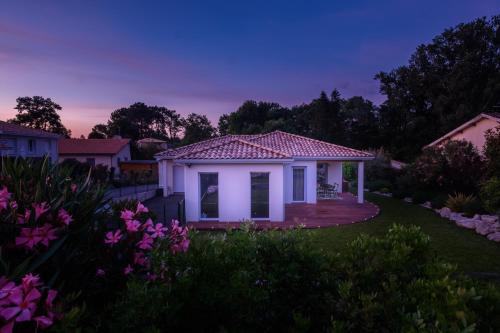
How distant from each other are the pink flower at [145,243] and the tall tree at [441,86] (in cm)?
4487

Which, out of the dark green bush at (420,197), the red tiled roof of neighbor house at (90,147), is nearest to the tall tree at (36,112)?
the red tiled roof of neighbor house at (90,147)

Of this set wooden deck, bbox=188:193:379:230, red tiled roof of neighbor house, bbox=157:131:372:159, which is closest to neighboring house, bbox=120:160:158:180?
red tiled roof of neighbor house, bbox=157:131:372:159

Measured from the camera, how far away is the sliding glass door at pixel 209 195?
17.0m

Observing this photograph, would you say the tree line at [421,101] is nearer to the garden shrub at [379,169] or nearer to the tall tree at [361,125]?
the tall tree at [361,125]

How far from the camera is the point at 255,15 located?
15.3 m

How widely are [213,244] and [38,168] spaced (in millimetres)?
2755

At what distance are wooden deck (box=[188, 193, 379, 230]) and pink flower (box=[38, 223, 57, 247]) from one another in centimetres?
1076

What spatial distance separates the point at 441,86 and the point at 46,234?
50.8 m

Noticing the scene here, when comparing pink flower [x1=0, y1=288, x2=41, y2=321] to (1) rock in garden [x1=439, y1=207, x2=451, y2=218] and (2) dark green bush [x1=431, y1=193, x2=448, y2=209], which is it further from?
(2) dark green bush [x1=431, y1=193, x2=448, y2=209]

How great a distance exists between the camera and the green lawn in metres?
9.93

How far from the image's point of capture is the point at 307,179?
23.0 m

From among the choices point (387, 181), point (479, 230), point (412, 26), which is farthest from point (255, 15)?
point (387, 181)

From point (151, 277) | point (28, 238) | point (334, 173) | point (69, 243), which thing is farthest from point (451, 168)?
point (28, 238)

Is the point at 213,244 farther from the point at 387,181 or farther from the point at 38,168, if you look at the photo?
the point at 387,181
